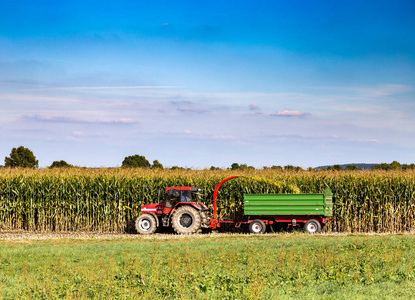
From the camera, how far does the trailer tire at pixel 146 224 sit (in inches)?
847

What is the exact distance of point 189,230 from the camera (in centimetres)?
2072

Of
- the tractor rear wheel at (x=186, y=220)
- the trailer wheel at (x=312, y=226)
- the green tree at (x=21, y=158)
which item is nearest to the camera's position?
the tractor rear wheel at (x=186, y=220)

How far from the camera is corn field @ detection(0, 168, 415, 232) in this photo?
2345 cm

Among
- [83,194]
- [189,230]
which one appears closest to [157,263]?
[189,230]

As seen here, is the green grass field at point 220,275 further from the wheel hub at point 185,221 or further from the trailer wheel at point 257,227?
the trailer wheel at point 257,227

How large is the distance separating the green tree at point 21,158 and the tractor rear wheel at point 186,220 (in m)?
35.3

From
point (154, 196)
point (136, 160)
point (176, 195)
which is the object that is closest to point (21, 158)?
point (136, 160)

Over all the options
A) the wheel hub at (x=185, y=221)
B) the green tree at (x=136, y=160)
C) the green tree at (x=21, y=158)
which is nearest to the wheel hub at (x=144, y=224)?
the wheel hub at (x=185, y=221)

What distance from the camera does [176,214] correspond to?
20.9m

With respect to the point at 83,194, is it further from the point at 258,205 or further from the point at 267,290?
the point at 267,290

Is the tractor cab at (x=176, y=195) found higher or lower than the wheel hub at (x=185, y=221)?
higher

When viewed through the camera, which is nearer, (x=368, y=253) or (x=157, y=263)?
(x=157, y=263)

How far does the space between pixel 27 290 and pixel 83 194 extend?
15.2 meters

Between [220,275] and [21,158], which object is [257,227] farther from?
[21,158]
